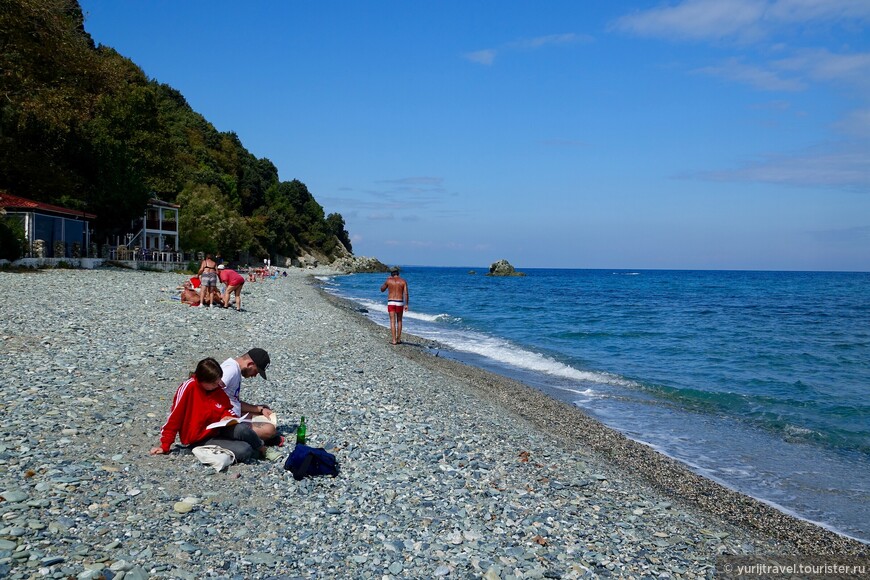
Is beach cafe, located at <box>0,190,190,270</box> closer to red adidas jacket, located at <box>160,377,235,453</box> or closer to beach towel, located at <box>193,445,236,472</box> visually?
red adidas jacket, located at <box>160,377,235,453</box>

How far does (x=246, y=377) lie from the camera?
739 centimetres

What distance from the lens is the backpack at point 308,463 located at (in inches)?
256

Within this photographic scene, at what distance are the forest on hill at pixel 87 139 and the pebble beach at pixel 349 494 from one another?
25.7 metres

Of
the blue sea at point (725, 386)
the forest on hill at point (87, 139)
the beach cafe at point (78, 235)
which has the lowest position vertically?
the blue sea at point (725, 386)

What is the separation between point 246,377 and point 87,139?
50000 mm

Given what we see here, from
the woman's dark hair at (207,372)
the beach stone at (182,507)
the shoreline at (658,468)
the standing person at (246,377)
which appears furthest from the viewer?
the standing person at (246,377)

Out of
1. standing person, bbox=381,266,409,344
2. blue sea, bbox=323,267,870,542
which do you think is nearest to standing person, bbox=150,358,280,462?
blue sea, bbox=323,267,870,542

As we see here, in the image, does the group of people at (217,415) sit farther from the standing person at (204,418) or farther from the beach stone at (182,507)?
the beach stone at (182,507)

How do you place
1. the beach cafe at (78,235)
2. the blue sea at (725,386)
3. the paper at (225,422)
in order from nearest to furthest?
the paper at (225,422), the blue sea at (725,386), the beach cafe at (78,235)

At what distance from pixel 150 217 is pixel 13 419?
53417mm

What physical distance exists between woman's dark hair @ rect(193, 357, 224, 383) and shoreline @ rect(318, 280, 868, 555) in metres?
5.52

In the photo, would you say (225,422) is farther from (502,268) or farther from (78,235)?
(502,268)

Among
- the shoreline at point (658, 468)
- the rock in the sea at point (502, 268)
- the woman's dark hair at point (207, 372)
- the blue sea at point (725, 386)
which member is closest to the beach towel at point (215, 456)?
the woman's dark hair at point (207, 372)

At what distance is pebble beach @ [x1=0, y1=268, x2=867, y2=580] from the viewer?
194 inches
